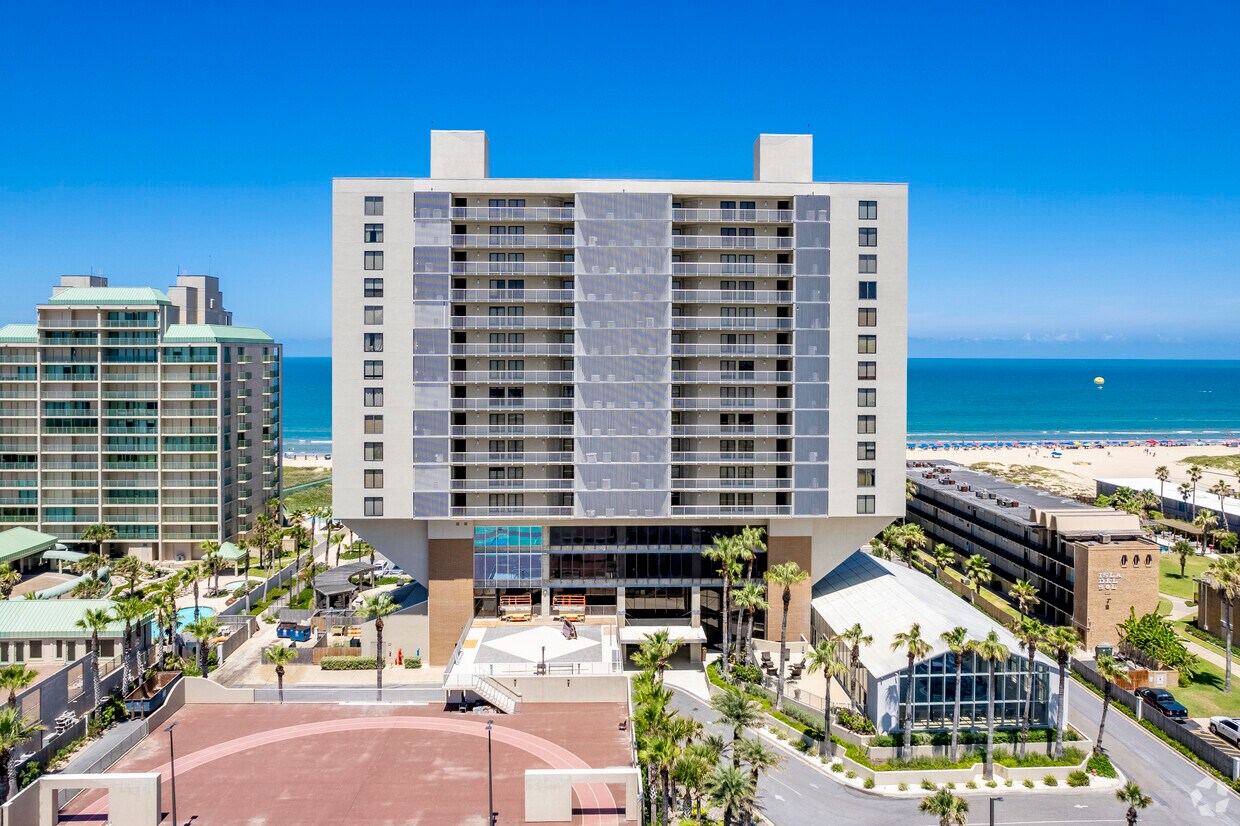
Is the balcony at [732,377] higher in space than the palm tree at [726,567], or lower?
higher

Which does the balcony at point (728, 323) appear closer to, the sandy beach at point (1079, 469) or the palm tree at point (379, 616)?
the palm tree at point (379, 616)

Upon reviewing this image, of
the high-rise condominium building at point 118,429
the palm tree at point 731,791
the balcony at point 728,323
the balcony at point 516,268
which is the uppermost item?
the balcony at point 516,268

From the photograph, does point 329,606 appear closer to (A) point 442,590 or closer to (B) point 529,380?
(A) point 442,590

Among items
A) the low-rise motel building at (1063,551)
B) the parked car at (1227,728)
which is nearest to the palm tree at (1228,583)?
the low-rise motel building at (1063,551)

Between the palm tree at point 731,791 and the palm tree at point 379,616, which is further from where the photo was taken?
the palm tree at point 379,616

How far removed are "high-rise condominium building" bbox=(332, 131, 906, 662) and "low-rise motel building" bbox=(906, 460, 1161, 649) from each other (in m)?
17.9

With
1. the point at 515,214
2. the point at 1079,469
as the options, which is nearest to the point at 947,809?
the point at 515,214

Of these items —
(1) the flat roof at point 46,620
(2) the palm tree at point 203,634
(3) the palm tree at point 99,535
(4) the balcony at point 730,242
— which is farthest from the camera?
(3) the palm tree at point 99,535

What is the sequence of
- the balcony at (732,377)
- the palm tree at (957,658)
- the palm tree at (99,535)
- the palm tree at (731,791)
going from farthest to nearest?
1. the palm tree at (99,535)
2. the balcony at (732,377)
3. the palm tree at (957,658)
4. the palm tree at (731,791)

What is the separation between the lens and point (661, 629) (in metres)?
68.4

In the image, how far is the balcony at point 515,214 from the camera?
66.0 m

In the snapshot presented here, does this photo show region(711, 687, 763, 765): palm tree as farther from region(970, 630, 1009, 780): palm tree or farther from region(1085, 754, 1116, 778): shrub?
region(1085, 754, 1116, 778): shrub

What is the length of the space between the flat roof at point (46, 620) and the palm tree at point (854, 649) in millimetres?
49869

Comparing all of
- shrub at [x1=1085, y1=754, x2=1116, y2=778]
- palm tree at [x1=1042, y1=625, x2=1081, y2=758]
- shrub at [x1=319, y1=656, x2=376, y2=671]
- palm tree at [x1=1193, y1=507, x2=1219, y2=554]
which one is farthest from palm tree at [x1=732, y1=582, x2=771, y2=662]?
palm tree at [x1=1193, y1=507, x2=1219, y2=554]
